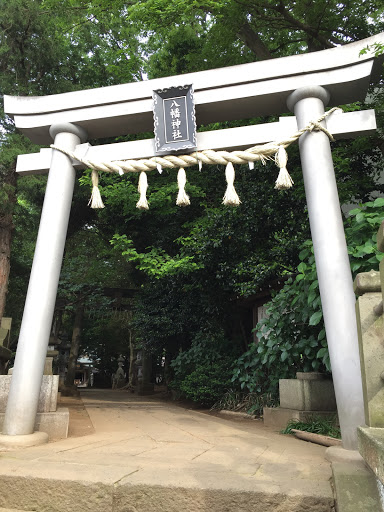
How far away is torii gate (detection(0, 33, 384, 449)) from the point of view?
3445 mm

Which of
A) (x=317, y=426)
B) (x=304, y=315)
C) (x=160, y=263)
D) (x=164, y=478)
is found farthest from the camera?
(x=160, y=263)

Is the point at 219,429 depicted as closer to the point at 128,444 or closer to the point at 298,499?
the point at 128,444

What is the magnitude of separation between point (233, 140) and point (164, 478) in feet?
10.9

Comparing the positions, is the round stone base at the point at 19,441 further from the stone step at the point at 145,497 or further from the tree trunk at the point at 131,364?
the tree trunk at the point at 131,364

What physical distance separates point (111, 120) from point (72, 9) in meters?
6.88

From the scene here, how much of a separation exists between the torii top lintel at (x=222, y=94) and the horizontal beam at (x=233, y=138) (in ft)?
1.07

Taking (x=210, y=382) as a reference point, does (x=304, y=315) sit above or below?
above

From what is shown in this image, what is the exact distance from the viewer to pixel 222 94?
4348mm

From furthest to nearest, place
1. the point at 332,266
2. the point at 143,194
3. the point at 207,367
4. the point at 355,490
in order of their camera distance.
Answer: the point at 207,367, the point at 143,194, the point at 332,266, the point at 355,490

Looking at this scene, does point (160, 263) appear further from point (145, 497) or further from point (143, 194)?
point (145, 497)

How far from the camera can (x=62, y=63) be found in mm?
11617

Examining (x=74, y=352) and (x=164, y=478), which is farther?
(x=74, y=352)

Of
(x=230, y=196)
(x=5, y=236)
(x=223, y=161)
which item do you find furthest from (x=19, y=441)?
(x=5, y=236)

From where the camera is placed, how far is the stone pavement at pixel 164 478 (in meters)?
2.22
